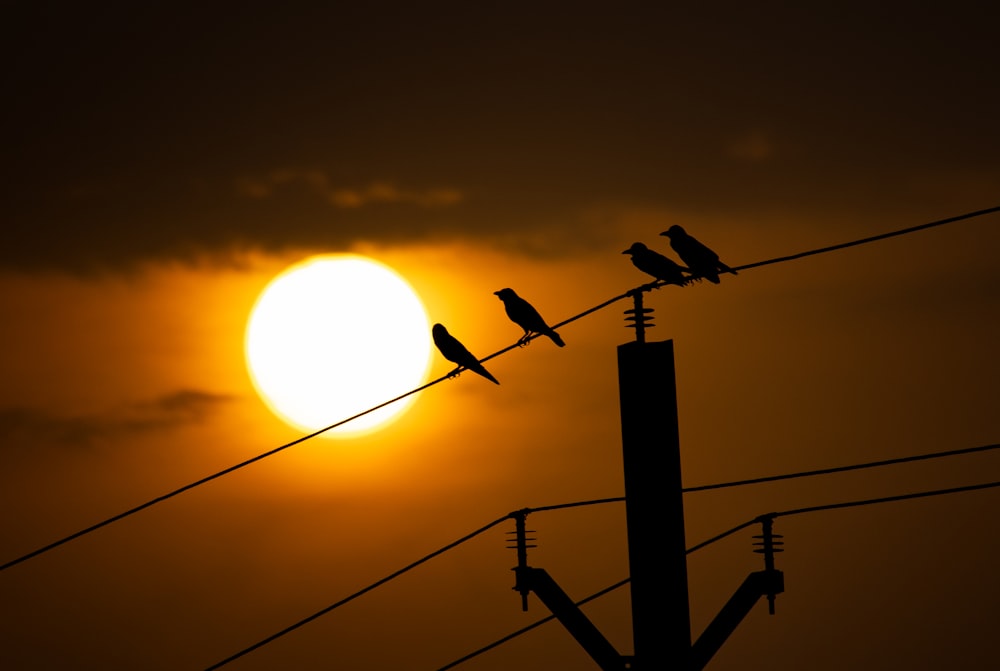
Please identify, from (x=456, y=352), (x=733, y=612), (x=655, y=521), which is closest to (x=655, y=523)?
(x=655, y=521)

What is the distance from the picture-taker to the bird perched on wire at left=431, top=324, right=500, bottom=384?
606 inches

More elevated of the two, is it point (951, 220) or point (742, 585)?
point (951, 220)

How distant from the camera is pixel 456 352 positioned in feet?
53.2

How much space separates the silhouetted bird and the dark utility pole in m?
5.84

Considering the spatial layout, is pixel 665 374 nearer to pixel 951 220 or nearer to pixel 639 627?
pixel 639 627

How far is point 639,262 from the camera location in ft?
47.3

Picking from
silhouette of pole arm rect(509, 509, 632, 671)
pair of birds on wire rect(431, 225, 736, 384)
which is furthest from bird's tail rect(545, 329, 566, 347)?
silhouette of pole arm rect(509, 509, 632, 671)

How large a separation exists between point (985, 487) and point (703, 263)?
4844mm

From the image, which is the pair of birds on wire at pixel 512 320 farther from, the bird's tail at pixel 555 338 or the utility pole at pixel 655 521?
the utility pole at pixel 655 521

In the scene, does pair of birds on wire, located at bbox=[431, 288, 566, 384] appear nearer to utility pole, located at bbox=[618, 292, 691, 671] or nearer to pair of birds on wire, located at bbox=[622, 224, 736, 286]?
pair of birds on wire, located at bbox=[622, 224, 736, 286]

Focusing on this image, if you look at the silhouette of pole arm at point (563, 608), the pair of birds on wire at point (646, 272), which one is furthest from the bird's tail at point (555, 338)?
the silhouette of pole arm at point (563, 608)

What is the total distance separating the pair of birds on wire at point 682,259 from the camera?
1305 cm

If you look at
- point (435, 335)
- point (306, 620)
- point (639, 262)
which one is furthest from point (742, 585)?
point (435, 335)

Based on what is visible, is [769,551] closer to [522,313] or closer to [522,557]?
[522,557]
